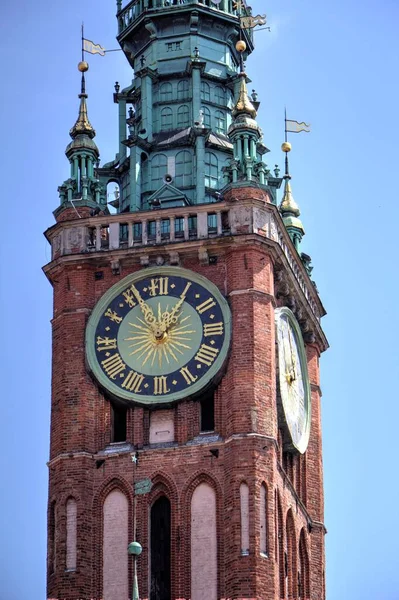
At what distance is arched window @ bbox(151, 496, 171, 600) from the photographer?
→ 170 feet

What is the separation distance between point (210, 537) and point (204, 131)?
31.7ft

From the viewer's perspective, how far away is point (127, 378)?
53.5 m

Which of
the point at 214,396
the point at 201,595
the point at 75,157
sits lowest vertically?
the point at 201,595

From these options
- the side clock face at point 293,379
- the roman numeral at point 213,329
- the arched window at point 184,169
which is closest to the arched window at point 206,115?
the arched window at point 184,169

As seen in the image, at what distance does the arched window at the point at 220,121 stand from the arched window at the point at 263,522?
9.36 m

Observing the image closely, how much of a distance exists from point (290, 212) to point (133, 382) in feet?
25.9

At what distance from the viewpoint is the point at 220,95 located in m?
58.1

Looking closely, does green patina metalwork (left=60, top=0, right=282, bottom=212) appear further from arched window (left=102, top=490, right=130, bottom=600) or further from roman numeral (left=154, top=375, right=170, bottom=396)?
arched window (left=102, top=490, right=130, bottom=600)

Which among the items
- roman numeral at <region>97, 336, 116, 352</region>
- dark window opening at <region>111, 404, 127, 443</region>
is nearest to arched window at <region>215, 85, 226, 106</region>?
roman numeral at <region>97, 336, 116, 352</region>

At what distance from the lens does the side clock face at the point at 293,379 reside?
54.4 m

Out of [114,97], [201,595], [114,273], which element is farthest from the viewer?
[114,97]

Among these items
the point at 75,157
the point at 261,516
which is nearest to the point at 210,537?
the point at 261,516

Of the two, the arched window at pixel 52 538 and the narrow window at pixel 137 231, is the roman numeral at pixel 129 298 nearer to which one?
the narrow window at pixel 137 231

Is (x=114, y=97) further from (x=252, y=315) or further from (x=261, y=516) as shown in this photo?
(x=261, y=516)
